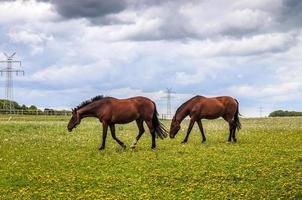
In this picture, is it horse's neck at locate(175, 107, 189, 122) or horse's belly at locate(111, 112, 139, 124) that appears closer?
horse's belly at locate(111, 112, 139, 124)

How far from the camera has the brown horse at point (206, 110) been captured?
96.5 ft

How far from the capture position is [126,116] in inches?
1007

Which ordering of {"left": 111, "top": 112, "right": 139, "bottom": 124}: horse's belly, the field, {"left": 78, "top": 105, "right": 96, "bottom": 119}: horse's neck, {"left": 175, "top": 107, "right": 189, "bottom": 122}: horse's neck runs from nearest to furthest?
the field
{"left": 111, "top": 112, "right": 139, "bottom": 124}: horse's belly
{"left": 78, "top": 105, "right": 96, "bottom": 119}: horse's neck
{"left": 175, "top": 107, "right": 189, "bottom": 122}: horse's neck

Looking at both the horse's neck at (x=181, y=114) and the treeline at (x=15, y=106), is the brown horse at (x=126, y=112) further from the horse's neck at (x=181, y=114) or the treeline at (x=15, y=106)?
the treeline at (x=15, y=106)

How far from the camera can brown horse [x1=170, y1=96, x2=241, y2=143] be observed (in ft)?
96.5

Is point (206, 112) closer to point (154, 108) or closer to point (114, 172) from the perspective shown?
point (154, 108)

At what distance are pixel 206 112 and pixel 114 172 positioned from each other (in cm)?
1259

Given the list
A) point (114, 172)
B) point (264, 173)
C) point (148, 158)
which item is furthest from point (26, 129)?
point (264, 173)

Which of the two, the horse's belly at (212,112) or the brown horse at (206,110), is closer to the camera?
the brown horse at (206,110)

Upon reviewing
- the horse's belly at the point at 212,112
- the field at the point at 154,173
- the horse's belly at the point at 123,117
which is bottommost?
the field at the point at 154,173

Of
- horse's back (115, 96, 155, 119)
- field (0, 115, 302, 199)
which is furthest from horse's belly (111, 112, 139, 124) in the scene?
field (0, 115, 302, 199)

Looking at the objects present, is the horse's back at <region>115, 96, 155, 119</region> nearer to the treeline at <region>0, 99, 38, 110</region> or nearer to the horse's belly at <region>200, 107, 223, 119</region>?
the horse's belly at <region>200, 107, 223, 119</region>

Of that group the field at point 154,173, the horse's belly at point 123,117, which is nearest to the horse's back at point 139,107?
the horse's belly at point 123,117

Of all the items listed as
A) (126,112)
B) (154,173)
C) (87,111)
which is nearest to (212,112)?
(126,112)
